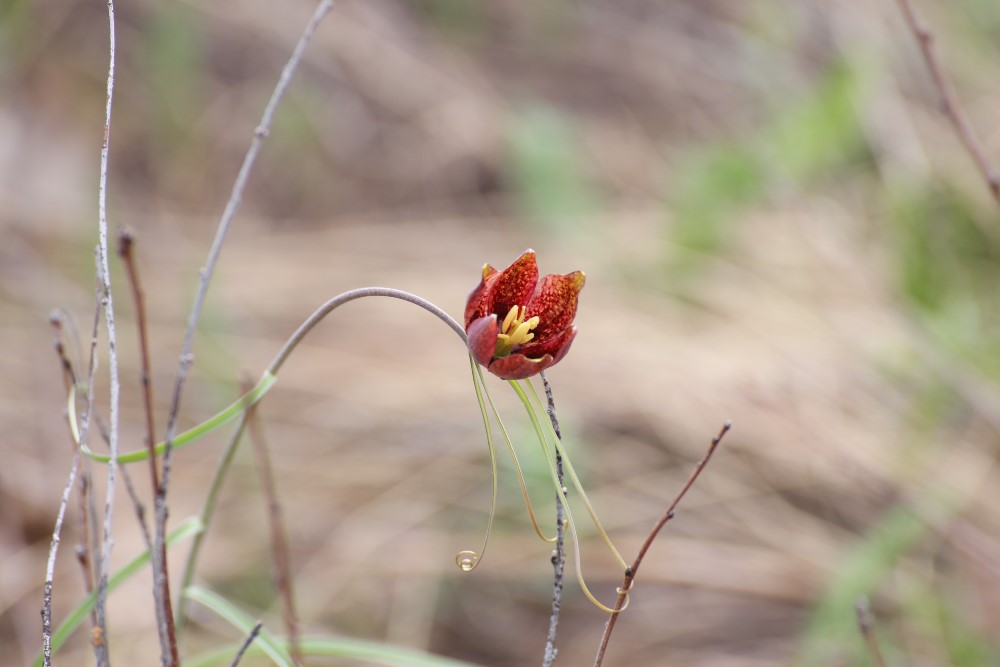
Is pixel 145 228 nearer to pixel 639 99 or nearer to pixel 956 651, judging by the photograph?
pixel 639 99

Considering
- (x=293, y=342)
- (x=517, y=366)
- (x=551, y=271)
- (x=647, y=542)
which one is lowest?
(x=647, y=542)

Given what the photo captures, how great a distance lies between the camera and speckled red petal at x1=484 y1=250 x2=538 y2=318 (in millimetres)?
916

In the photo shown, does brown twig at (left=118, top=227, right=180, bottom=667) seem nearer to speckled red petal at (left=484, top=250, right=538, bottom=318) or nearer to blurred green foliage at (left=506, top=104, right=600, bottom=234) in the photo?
speckled red petal at (left=484, top=250, right=538, bottom=318)

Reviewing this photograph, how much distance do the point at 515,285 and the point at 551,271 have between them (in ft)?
5.63

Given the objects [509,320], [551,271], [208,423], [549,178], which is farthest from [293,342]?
[549,178]

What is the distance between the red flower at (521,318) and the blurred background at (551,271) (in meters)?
0.97

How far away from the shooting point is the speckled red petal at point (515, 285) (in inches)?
36.1

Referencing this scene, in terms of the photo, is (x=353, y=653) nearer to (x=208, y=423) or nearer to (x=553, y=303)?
(x=208, y=423)

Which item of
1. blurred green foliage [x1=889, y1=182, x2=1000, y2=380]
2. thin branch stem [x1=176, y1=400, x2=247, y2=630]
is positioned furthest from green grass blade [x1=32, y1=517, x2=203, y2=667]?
blurred green foliage [x1=889, y1=182, x2=1000, y2=380]

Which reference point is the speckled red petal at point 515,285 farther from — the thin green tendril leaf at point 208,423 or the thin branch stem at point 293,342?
the thin green tendril leaf at point 208,423

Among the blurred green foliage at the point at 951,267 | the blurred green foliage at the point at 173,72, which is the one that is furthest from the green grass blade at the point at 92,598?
the blurred green foliage at the point at 173,72

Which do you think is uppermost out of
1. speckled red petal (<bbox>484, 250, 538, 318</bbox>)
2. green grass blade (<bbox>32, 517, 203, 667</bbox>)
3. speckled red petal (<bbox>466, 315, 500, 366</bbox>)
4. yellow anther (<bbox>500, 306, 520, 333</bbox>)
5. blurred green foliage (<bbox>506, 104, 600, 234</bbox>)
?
blurred green foliage (<bbox>506, 104, 600, 234</bbox>)

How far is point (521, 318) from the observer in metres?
0.88

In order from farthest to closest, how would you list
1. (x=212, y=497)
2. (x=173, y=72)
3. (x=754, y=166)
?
(x=173, y=72), (x=754, y=166), (x=212, y=497)
